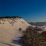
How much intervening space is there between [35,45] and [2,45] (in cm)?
284

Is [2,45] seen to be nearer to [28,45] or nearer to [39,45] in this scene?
[28,45]

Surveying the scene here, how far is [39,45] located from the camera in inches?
472

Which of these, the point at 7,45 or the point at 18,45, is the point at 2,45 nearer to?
the point at 7,45

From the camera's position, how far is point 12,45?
12312 mm

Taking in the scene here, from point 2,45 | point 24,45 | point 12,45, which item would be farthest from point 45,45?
point 2,45

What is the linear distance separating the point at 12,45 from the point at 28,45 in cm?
139

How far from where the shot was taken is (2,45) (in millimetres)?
12281

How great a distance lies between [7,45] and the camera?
12422 mm

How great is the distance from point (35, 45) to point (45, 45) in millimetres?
1107

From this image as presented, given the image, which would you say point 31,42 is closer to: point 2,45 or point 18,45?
point 18,45

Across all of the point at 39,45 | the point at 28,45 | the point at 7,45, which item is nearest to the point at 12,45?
the point at 7,45

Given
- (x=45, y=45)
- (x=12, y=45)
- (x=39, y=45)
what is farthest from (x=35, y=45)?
(x=12, y=45)

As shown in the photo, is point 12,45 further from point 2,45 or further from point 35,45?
point 35,45

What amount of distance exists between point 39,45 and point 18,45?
1885 millimetres
